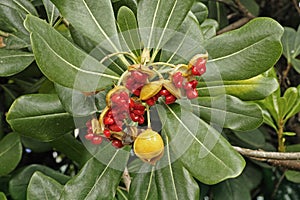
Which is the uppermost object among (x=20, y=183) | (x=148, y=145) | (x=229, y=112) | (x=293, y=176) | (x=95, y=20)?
(x=95, y=20)

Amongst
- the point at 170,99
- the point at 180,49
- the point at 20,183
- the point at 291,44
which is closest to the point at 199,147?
the point at 170,99

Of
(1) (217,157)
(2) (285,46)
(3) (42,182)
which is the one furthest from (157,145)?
(2) (285,46)

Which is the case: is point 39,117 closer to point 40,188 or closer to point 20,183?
point 40,188

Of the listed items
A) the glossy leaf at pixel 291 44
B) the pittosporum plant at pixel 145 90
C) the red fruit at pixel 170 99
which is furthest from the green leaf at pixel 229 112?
the glossy leaf at pixel 291 44

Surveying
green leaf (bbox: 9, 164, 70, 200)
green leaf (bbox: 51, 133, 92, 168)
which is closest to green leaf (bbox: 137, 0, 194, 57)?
green leaf (bbox: 51, 133, 92, 168)

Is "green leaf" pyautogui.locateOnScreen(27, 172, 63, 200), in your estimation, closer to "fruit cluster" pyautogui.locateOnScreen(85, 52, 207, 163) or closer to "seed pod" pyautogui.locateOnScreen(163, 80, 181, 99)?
"fruit cluster" pyautogui.locateOnScreen(85, 52, 207, 163)

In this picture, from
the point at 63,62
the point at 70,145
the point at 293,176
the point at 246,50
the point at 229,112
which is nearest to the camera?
the point at 63,62
